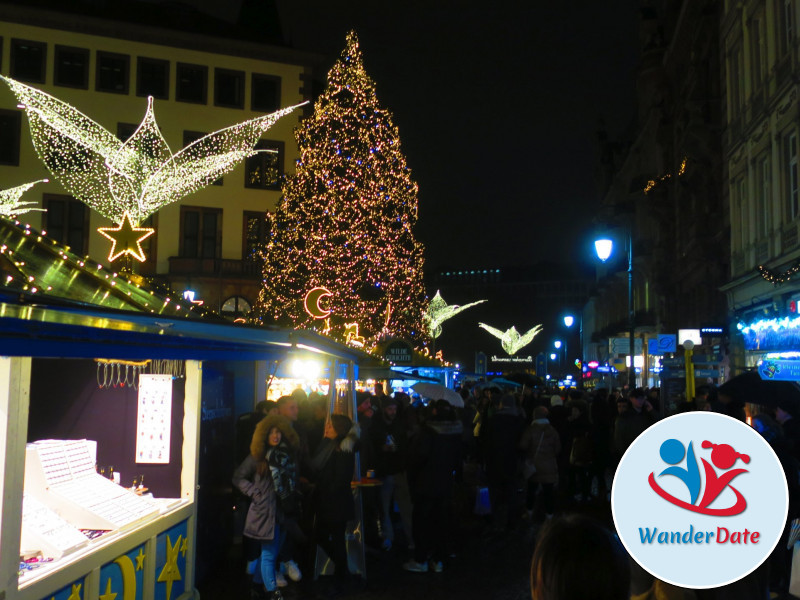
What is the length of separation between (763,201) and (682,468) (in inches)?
920

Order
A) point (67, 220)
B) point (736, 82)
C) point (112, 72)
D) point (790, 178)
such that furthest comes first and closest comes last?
point (112, 72) < point (67, 220) < point (736, 82) < point (790, 178)

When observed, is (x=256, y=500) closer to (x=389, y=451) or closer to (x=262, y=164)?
(x=389, y=451)

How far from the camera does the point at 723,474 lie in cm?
253

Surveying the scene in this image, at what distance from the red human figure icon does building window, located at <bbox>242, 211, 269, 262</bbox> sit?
1733 inches

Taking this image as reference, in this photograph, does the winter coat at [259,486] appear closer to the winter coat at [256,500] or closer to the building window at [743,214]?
the winter coat at [256,500]

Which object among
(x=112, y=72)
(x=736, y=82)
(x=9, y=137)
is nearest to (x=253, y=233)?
(x=112, y=72)

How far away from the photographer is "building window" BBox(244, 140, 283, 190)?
46.4 m

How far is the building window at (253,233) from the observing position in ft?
151

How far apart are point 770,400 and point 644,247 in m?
39.8

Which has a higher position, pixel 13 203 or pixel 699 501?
pixel 13 203

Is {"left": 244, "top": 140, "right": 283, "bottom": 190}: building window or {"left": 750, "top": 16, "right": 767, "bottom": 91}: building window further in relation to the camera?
{"left": 244, "top": 140, "right": 283, "bottom": 190}: building window

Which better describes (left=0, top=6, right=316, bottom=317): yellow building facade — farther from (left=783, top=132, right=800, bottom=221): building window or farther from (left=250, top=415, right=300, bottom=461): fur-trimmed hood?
(left=250, top=415, right=300, bottom=461): fur-trimmed hood

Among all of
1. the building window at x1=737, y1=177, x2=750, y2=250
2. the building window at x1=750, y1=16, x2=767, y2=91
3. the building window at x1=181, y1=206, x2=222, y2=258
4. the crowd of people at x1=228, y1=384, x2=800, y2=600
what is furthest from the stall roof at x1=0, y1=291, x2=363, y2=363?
the building window at x1=181, y1=206, x2=222, y2=258

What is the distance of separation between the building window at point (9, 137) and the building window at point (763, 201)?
33.9 metres
